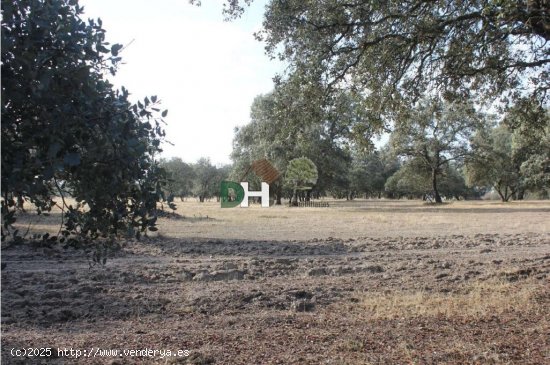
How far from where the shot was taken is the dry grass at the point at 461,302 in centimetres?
625

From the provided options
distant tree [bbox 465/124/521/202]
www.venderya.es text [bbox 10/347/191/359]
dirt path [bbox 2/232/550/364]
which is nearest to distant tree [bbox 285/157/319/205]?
distant tree [bbox 465/124/521/202]

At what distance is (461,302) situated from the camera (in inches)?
272

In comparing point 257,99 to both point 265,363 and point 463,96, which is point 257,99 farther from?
point 265,363

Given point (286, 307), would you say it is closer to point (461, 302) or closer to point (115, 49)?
point (461, 302)

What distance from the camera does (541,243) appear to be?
1525cm

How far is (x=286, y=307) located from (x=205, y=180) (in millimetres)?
87299

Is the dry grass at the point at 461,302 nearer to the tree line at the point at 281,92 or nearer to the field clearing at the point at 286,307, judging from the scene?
the field clearing at the point at 286,307

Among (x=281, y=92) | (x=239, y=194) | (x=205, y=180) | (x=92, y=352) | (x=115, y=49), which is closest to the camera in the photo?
(x=115, y=49)

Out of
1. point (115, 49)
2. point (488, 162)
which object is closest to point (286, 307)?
point (115, 49)

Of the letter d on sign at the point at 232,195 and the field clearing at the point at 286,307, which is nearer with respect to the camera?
the field clearing at the point at 286,307

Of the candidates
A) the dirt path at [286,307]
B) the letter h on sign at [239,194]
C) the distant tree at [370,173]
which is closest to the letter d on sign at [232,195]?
the letter h on sign at [239,194]

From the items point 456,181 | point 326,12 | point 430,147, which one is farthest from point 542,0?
point 456,181

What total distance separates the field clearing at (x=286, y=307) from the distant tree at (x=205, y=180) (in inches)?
3156

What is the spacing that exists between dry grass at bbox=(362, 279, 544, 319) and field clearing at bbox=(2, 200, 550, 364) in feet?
0.09
